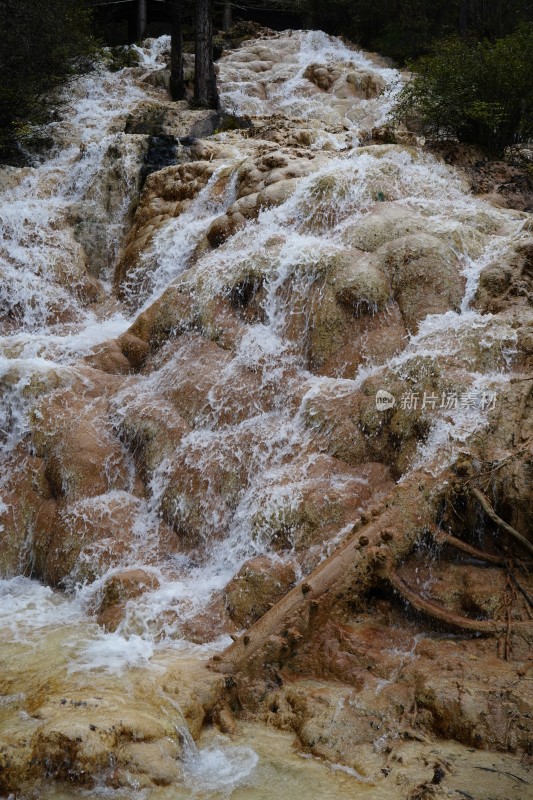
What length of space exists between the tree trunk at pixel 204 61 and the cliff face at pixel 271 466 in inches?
244

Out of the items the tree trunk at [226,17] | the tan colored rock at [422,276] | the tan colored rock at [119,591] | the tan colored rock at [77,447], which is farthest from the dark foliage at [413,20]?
the tan colored rock at [119,591]

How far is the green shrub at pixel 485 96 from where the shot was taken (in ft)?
36.3

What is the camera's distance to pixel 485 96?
11234 millimetres

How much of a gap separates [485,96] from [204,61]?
828 centimetres

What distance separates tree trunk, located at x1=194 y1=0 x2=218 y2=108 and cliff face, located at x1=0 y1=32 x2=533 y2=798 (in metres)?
6.21

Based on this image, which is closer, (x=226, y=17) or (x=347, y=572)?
(x=347, y=572)

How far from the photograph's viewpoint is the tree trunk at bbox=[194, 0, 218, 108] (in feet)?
55.2

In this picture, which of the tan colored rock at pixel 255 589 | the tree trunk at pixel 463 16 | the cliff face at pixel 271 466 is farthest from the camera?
the tree trunk at pixel 463 16

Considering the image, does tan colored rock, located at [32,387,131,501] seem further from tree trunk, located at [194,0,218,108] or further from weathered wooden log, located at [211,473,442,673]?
tree trunk, located at [194,0,218,108]

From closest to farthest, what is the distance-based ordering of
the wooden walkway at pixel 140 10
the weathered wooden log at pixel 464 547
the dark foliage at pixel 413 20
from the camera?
the weathered wooden log at pixel 464 547, the dark foliage at pixel 413 20, the wooden walkway at pixel 140 10

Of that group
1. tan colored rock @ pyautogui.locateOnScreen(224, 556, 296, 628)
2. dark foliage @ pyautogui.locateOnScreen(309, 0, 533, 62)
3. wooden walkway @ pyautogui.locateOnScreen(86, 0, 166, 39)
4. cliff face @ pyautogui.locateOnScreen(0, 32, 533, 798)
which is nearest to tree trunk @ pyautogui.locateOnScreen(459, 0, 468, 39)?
dark foliage @ pyautogui.locateOnScreen(309, 0, 533, 62)

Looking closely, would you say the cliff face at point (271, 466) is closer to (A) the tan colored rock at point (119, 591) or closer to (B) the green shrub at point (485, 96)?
(A) the tan colored rock at point (119, 591)

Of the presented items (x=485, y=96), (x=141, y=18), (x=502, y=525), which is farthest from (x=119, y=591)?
(x=141, y=18)

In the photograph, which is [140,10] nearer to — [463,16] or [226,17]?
[226,17]
